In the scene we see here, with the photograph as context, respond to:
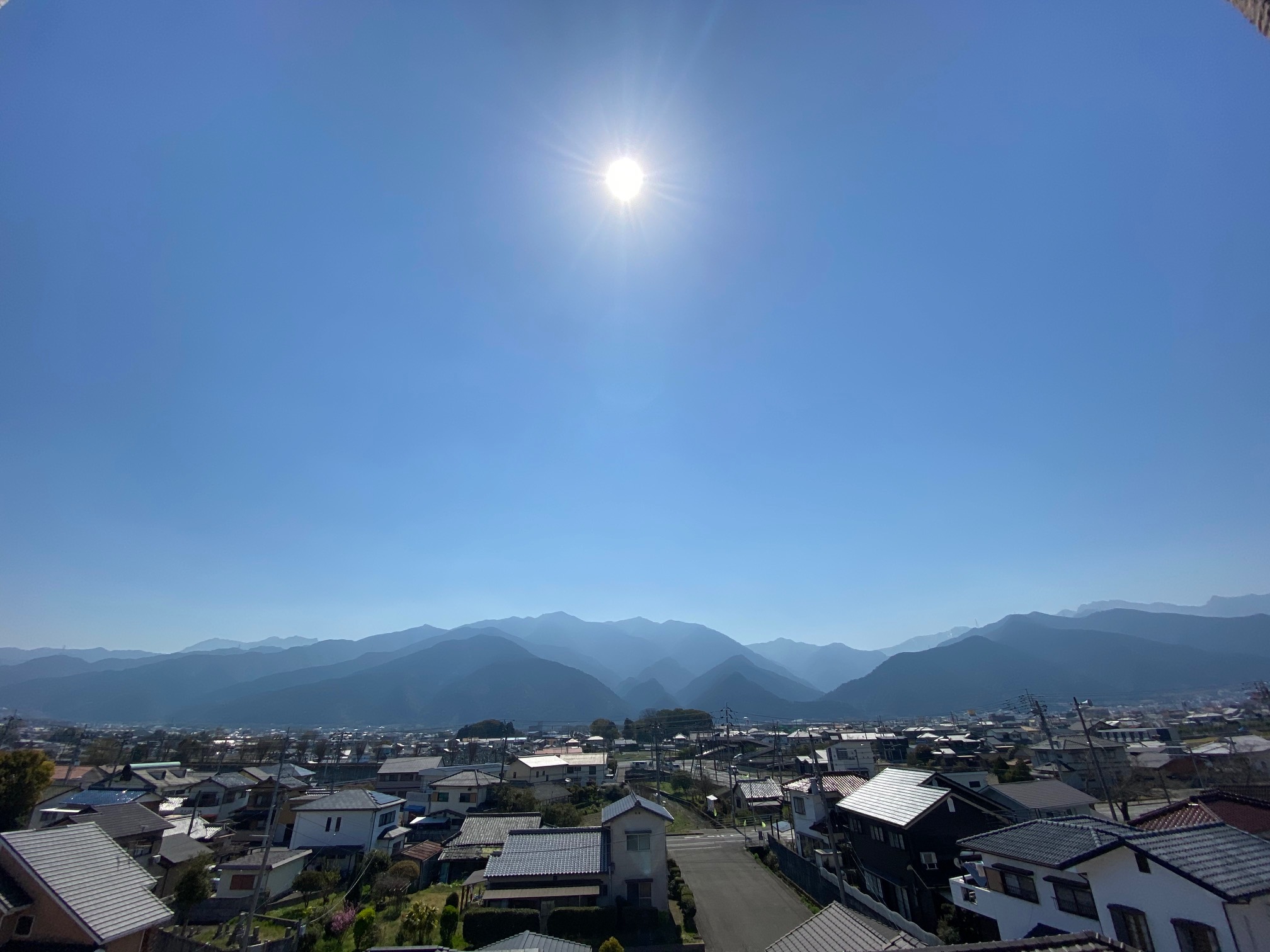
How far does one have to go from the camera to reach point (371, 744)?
368 ft

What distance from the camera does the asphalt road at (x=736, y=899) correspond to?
20.7 metres

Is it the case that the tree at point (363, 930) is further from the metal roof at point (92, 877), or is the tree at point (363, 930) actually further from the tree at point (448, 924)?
the metal roof at point (92, 877)

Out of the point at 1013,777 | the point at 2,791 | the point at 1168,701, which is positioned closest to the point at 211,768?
the point at 2,791

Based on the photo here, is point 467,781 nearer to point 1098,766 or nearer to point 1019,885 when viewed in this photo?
point 1019,885

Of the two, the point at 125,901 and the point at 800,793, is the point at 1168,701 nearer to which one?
the point at 800,793

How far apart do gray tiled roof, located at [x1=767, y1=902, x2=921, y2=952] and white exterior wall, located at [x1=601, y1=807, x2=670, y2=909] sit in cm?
1266

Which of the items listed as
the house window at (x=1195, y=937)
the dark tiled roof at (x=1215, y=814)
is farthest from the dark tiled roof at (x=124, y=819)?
the dark tiled roof at (x=1215, y=814)

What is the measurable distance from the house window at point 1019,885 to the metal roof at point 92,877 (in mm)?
22167

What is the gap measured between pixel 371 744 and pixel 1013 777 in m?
111

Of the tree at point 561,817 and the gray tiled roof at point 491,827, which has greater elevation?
the gray tiled roof at point 491,827

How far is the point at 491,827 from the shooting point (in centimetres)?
3291

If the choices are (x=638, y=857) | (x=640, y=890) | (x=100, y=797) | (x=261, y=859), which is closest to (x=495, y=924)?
(x=640, y=890)

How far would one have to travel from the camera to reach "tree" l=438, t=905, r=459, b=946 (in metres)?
20.1

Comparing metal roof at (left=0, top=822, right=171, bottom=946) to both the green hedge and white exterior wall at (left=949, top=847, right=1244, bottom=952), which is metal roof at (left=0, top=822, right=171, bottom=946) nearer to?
the green hedge
